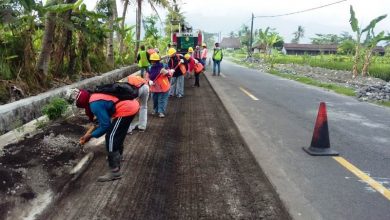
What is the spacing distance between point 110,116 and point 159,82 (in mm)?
4430

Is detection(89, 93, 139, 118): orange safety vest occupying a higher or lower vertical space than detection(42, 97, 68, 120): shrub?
higher

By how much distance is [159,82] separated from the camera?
9281mm

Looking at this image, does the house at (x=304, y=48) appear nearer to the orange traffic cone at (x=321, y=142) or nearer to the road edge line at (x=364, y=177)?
the orange traffic cone at (x=321, y=142)

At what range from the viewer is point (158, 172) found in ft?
17.2

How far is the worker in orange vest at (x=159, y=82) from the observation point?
30.0 ft

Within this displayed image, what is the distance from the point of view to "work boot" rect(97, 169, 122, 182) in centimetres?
488

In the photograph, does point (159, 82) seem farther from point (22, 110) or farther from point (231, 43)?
point (231, 43)

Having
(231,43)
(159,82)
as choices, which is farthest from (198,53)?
(231,43)

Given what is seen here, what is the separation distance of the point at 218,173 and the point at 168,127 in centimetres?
307

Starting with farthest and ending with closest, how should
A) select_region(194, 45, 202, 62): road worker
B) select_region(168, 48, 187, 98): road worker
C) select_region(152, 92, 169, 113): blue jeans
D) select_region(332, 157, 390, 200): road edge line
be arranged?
select_region(194, 45, 202, 62): road worker
select_region(168, 48, 187, 98): road worker
select_region(152, 92, 169, 113): blue jeans
select_region(332, 157, 390, 200): road edge line

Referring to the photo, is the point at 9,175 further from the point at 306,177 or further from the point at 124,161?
the point at 306,177

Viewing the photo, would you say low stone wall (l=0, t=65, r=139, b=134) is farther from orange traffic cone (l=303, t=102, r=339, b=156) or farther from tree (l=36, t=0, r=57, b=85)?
orange traffic cone (l=303, t=102, r=339, b=156)

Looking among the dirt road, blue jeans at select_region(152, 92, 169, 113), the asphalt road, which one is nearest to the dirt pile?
the dirt road

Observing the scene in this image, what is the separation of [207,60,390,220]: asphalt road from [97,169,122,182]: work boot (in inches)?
80.0
